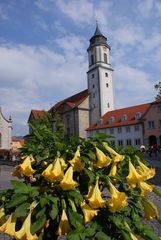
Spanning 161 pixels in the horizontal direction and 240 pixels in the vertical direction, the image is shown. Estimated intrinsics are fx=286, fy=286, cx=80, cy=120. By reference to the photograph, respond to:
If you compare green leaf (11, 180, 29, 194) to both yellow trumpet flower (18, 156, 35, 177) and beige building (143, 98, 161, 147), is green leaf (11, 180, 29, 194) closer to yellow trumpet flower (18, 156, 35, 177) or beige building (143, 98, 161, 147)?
yellow trumpet flower (18, 156, 35, 177)

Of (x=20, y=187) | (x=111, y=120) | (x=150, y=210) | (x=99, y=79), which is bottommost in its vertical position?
(x=150, y=210)

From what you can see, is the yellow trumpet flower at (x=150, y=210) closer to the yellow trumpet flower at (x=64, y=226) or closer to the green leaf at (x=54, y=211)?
the yellow trumpet flower at (x=64, y=226)

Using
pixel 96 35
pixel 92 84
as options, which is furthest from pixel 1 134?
pixel 96 35

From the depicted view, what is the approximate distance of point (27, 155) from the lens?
2.61m

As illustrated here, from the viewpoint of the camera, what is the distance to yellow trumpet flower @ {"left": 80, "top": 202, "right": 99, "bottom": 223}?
2.27m

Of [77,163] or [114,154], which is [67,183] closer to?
[77,163]

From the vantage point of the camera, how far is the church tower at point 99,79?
62.6m

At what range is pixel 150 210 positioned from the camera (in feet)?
8.54

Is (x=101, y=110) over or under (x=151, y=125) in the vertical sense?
over

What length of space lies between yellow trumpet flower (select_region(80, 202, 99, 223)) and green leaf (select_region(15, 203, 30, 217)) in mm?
440

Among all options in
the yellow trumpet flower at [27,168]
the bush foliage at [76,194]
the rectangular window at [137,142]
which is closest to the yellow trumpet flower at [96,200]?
the bush foliage at [76,194]

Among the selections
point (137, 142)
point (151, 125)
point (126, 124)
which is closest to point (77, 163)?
point (151, 125)

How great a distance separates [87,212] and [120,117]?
56.8 meters

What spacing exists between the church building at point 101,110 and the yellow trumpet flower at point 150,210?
50.0 meters
